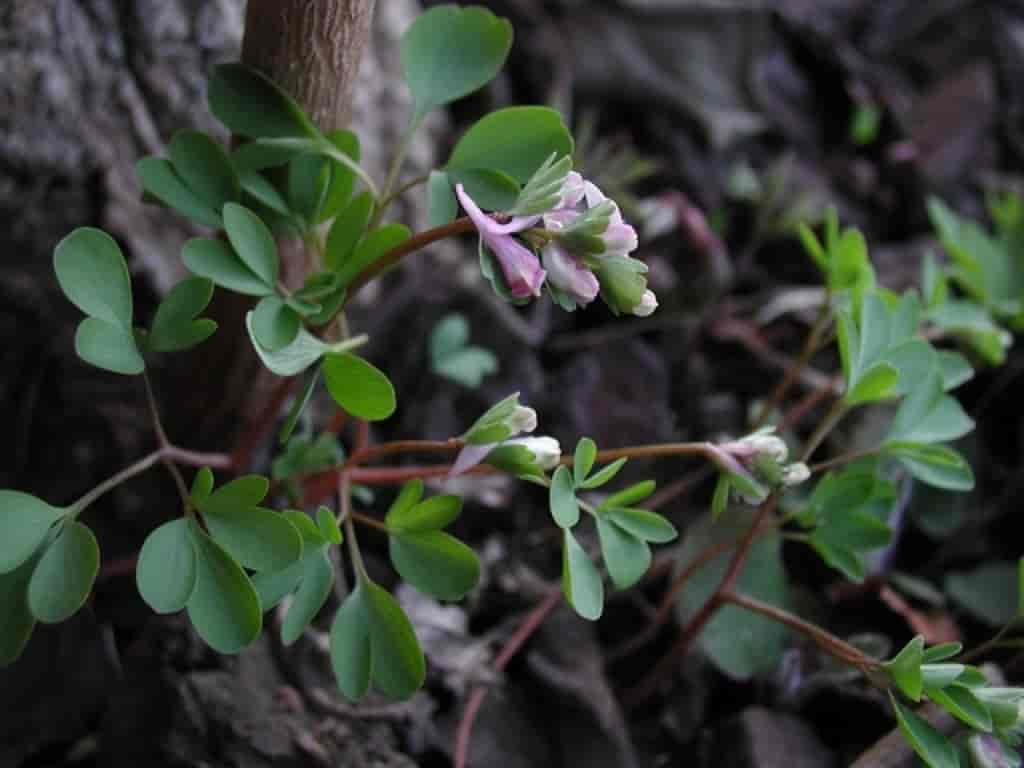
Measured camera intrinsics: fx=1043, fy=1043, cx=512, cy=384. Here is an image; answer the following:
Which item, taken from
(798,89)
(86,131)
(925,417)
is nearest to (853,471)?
(925,417)

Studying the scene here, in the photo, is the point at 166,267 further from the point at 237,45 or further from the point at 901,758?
the point at 901,758

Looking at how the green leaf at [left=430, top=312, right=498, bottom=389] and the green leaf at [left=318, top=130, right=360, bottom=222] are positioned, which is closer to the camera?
the green leaf at [left=318, top=130, right=360, bottom=222]

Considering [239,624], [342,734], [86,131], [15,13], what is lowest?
[342,734]

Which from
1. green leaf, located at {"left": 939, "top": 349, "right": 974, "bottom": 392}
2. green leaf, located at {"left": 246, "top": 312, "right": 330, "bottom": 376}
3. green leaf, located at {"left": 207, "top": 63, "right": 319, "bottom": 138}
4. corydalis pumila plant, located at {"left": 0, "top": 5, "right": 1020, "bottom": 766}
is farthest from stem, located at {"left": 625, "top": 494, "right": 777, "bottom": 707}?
green leaf, located at {"left": 207, "top": 63, "right": 319, "bottom": 138}

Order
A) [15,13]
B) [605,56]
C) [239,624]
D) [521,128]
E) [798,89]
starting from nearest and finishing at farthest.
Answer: [239,624], [521,128], [15,13], [605,56], [798,89]

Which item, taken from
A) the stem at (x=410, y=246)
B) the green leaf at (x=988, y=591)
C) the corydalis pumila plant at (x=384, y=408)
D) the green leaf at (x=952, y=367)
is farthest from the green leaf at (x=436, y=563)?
the green leaf at (x=988, y=591)

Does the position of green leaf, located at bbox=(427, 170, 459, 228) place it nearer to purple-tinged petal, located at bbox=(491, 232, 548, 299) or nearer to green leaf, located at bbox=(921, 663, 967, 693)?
purple-tinged petal, located at bbox=(491, 232, 548, 299)
